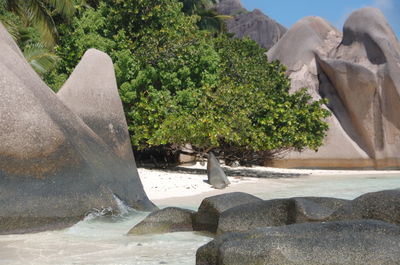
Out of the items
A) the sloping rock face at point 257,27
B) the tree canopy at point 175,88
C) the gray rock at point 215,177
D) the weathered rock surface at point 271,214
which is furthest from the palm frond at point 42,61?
the sloping rock face at point 257,27

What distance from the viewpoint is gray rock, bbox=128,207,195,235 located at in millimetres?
6141

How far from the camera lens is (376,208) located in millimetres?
4906

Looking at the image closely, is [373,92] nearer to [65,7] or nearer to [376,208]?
[65,7]

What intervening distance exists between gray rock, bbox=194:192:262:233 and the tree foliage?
756 cm

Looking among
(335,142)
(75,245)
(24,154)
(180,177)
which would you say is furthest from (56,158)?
(335,142)

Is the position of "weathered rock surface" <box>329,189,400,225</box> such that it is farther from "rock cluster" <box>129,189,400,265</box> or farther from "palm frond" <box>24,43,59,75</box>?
"palm frond" <box>24,43,59,75</box>

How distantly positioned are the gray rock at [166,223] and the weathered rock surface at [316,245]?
2.20 m

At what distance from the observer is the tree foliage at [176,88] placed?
48.1 feet

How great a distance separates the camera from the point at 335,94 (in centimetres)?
2294

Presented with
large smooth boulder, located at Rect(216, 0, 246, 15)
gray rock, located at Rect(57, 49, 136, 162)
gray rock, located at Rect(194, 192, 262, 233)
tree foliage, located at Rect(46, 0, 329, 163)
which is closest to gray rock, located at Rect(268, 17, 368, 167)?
tree foliage, located at Rect(46, 0, 329, 163)

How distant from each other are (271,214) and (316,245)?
1.74 meters

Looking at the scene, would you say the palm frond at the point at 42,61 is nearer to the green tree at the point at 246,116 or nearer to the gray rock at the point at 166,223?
the green tree at the point at 246,116

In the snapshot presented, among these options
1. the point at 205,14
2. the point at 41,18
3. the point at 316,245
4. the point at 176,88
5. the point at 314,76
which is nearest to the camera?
the point at 316,245

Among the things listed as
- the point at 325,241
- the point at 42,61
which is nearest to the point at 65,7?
the point at 42,61
